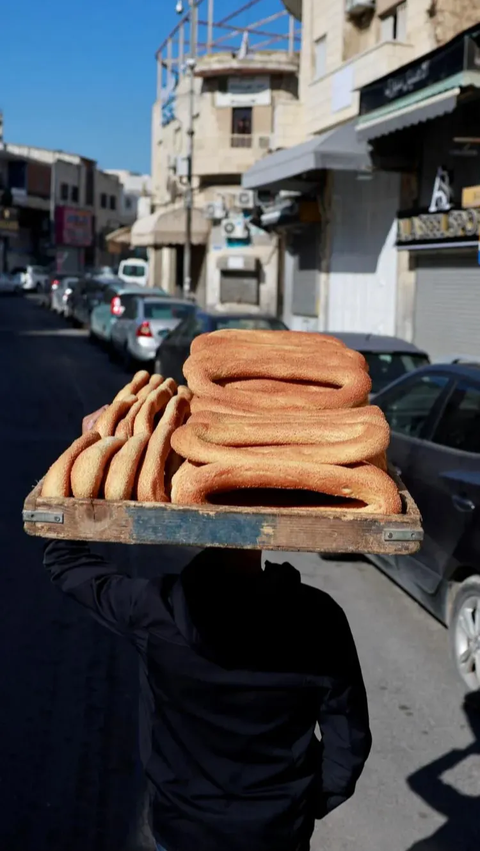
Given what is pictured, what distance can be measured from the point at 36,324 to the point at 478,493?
3434 centimetres

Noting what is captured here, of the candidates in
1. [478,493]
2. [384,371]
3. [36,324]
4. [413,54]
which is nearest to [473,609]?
[478,493]

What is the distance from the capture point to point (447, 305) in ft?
53.9

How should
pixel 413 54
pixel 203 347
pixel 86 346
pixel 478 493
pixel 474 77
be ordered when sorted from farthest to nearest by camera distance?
1. pixel 86 346
2. pixel 413 54
3. pixel 474 77
4. pixel 478 493
5. pixel 203 347

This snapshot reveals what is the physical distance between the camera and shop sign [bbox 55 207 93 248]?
260 ft

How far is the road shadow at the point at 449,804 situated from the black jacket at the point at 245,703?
1677mm

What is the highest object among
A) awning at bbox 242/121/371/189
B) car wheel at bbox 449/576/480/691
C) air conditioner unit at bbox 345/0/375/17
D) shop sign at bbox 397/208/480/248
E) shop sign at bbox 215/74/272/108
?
shop sign at bbox 215/74/272/108

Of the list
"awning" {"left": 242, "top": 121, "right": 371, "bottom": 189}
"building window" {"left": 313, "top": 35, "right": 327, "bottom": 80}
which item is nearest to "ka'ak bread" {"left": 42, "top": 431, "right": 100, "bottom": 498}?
"awning" {"left": 242, "top": 121, "right": 371, "bottom": 189}

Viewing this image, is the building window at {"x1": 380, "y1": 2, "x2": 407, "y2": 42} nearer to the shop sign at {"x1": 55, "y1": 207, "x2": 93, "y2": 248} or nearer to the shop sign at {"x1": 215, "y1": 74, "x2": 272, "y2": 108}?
the shop sign at {"x1": 215, "y1": 74, "x2": 272, "y2": 108}

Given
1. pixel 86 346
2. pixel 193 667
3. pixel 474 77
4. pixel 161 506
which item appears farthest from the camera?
pixel 86 346

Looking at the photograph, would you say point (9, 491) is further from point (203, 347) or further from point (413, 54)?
point (413, 54)

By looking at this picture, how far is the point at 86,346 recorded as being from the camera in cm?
2856

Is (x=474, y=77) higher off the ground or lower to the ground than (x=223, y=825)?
higher

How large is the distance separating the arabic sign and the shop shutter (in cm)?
787

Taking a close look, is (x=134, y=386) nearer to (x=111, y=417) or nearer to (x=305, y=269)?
(x=111, y=417)
